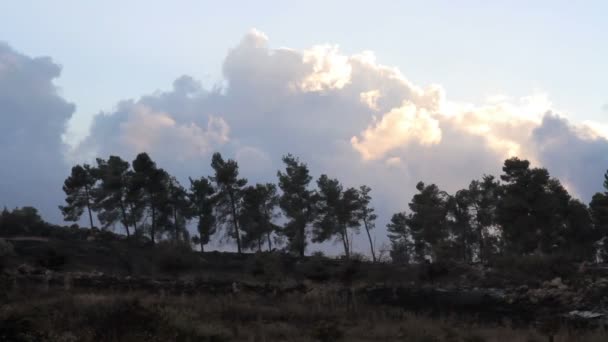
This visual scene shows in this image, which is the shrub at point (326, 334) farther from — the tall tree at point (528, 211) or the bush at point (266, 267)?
the tall tree at point (528, 211)

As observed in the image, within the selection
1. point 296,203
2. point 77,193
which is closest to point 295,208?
point 296,203

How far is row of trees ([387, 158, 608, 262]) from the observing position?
55219 mm

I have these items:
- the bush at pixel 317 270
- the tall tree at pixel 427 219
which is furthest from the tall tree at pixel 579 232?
the bush at pixel 317 270

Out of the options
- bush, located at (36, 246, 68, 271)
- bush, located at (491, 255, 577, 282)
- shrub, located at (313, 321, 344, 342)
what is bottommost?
shrub, located at (313, 321, 344, 342)

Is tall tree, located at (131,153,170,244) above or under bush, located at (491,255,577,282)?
above

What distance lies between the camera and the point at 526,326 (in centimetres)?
1981

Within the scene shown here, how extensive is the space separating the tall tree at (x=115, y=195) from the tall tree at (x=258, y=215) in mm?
12590

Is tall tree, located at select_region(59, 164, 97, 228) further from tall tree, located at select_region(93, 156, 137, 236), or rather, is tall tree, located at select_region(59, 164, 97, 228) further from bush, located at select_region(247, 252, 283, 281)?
bush, located at select_region(247, 252, 283, 281)

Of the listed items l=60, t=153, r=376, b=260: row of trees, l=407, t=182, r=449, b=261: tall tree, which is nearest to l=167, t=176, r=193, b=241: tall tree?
l=60, t=153, r=376, b=260: row of trees

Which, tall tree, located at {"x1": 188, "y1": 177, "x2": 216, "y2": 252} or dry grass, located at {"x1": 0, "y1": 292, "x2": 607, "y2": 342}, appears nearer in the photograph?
dry grass, located at {"x1": 0, "y1": 292, "x2": 607, "y2": 342}

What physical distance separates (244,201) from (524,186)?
98.5 ft

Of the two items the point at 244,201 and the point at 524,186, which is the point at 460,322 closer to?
the point at 524,186

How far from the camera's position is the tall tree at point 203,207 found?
212 feet

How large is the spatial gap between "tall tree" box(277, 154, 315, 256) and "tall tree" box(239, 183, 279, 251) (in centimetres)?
159
